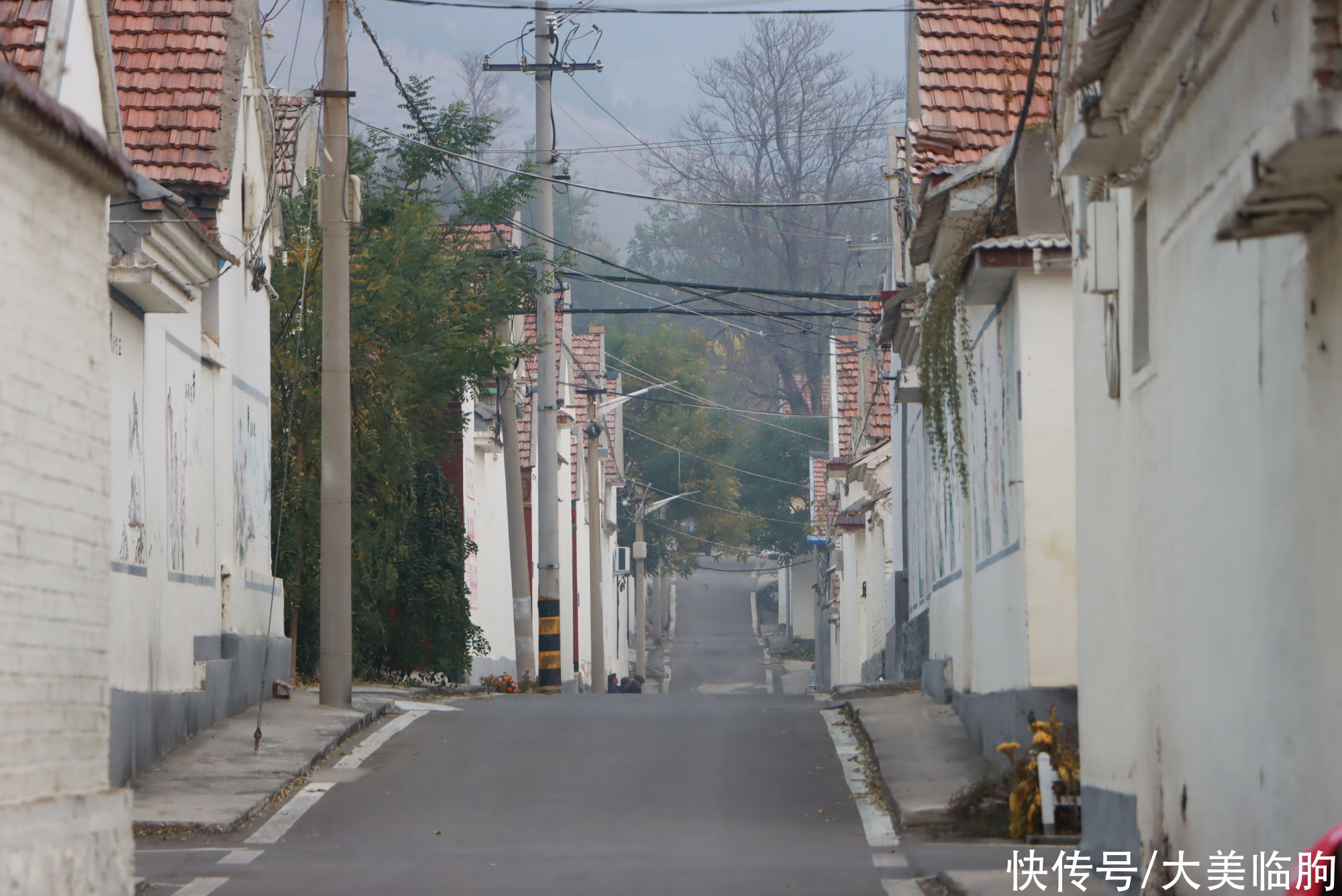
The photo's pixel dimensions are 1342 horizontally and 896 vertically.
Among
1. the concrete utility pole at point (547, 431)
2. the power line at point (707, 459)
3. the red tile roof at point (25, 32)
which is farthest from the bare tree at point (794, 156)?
the red tile roof at point (25, 32)

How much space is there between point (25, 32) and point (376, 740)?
24.3ft

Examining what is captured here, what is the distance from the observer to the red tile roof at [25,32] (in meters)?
12.1

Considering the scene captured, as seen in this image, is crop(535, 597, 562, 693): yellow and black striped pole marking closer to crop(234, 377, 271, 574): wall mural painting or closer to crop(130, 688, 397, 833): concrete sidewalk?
crop(234, 377, 271, 574): wall mural painting

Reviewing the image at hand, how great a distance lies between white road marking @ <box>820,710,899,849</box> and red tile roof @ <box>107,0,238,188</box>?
7587 mm

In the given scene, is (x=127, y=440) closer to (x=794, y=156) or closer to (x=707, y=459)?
(x=707, y=459)

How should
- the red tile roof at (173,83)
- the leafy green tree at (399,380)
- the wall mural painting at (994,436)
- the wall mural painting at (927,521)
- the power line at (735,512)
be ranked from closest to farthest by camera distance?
1. the wall mural painting at (994,436)
2. the red tile roof at (173,83)
3. the wall mural painting at (927,521)
4. the leafy green tree at (399,380)
5. the power line at (735,512)

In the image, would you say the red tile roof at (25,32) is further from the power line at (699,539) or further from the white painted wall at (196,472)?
the power line at (699,539)

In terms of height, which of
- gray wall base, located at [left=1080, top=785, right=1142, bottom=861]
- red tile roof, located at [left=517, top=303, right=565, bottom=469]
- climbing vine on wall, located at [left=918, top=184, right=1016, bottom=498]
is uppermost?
red tile roof, located at [left=517, top=303, right=565, bottom=469]

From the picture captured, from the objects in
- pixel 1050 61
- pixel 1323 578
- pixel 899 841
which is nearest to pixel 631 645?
pixel 1050 61

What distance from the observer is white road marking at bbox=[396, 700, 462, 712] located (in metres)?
19.5

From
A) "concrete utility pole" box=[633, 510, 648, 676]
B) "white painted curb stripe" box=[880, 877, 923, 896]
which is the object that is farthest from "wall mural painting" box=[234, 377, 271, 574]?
"concrete utility pole" box=[633, 510, 648, 676]

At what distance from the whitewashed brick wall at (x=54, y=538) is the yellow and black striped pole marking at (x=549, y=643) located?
66.8ft

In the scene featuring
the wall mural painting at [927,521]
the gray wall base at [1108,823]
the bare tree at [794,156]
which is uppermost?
the bare tree at [794,156]

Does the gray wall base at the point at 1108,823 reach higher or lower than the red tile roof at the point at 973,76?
lower
